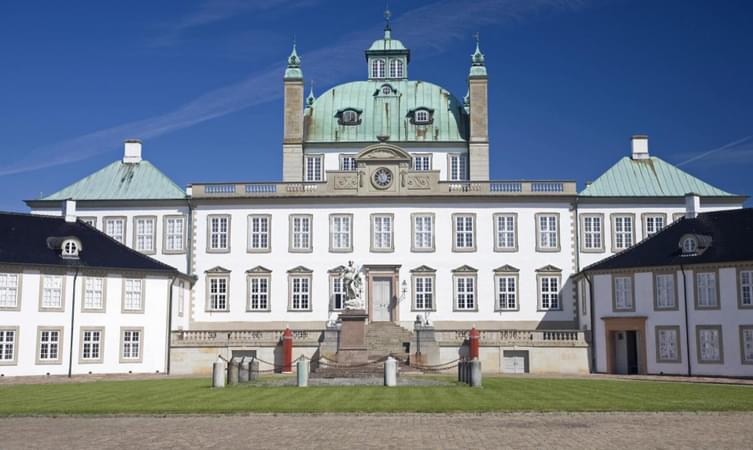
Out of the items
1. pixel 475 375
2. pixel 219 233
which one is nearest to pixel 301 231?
pixel 219 233

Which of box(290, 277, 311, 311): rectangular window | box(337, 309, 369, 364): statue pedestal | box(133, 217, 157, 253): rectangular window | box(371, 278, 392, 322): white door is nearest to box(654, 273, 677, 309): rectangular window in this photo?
box(371, 278, 392, 322): white door

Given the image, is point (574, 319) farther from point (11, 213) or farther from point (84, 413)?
point (84, 413)

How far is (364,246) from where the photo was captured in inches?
2067

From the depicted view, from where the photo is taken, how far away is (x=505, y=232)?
52.6m

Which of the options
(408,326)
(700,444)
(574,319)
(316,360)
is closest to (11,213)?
(316,360)

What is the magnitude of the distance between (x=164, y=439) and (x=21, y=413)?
6599 mm

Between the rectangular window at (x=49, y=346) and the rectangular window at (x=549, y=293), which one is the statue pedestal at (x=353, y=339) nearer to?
the rectangular window at (x=549, y=293)

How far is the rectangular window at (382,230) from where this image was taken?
173 ft

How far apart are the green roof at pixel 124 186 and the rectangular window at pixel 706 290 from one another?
2886cm

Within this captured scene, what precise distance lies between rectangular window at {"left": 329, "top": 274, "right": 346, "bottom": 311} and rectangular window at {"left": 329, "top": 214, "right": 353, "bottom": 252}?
178cm

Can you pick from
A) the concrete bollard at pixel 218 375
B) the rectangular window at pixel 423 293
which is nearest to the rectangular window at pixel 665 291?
the rectangular window at pixel 423 293

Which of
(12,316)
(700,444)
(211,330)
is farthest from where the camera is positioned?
(211,330)

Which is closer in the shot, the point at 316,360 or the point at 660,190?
the point at 316,360

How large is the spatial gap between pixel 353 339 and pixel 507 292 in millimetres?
13400
